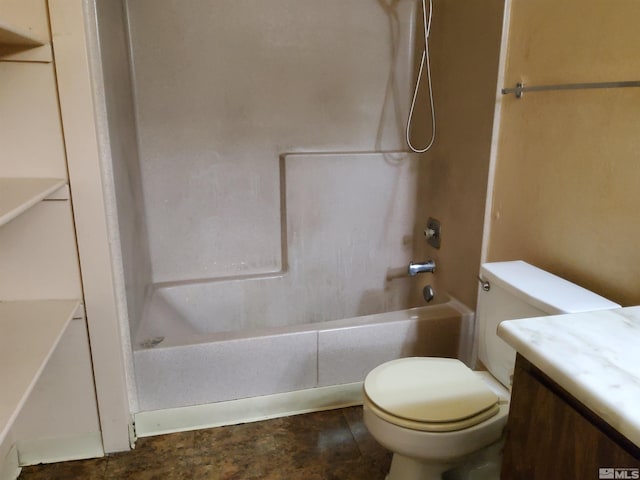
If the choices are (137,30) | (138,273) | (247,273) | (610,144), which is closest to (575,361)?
(610,144)

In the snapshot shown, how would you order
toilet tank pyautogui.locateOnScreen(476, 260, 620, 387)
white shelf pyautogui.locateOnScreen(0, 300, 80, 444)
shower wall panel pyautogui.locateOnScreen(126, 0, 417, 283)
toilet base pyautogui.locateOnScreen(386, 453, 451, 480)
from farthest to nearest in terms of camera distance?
shower wall panel pyautogui.locateOnScreen(126, 0, 417, 283)
toilet base pyautogui.locateOnScreen(386, 453, 451, 480)
toilet tank pyautogui.locateOnScreen(476, 260, 620, 387)
white shelf pyautogui.locateOnScreen(0, 300, 80, 444)

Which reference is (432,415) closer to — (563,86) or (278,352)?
(278,352)

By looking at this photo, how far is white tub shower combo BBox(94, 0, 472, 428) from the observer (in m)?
1.92

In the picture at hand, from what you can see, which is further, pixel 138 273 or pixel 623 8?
pixel 138 273

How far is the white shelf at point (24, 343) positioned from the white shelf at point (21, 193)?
14.6 inches

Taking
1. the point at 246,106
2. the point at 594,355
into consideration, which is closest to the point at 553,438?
the point at 594,355

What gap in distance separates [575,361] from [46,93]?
154 cm

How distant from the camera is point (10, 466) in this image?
163cm

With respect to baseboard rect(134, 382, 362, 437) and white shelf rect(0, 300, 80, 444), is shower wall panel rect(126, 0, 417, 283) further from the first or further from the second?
white shelf rect(0, 300, 80, 444)

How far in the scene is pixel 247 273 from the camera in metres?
2.50

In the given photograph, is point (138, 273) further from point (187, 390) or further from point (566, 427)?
point (566, 427)

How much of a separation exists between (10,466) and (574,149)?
2.15 metres

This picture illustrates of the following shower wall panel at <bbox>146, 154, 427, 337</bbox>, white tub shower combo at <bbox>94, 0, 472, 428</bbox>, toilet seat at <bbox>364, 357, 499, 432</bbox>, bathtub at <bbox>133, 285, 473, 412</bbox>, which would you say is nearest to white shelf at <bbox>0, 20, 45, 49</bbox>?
white tub shower combo at <bbox>94, 0, 472, 428</bbox>

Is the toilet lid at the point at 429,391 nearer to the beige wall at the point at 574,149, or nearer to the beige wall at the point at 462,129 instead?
the beige wall at the point at 574,149
